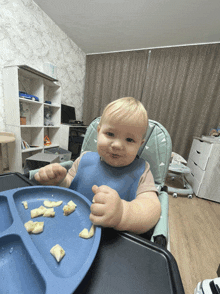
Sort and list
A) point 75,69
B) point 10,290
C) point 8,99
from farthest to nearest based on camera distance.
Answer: point 75,69, point 8,99, point 10,290

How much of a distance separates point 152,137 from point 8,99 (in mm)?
1776

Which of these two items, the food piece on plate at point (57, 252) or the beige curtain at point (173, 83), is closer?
the food piece on plate at point (57, 252)

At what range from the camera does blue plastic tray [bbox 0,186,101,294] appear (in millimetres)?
200

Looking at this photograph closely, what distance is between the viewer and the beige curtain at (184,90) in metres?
2.26

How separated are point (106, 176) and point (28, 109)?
6.46 feet

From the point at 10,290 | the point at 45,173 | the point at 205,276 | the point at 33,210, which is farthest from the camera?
the point at 205,276

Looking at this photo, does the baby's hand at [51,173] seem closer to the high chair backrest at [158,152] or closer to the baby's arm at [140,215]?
the baby's arm at [140,215]

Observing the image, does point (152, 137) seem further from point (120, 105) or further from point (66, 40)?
point (66, 40)

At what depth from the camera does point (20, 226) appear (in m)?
0.28

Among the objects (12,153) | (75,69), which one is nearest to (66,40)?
(75,69)

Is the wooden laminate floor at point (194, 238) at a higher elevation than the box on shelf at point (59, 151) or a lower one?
lower

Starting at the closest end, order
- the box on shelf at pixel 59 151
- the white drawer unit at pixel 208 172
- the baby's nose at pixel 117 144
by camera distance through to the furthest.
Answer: the baby's nose at pixel 117 144 → the white drawer unit at pixel 208 172 → the box on shelf at pixel 59 151

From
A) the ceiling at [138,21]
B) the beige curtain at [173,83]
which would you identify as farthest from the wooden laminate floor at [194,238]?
the ceiling at [138,21]

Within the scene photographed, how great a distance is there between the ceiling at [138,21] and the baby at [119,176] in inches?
80.5
